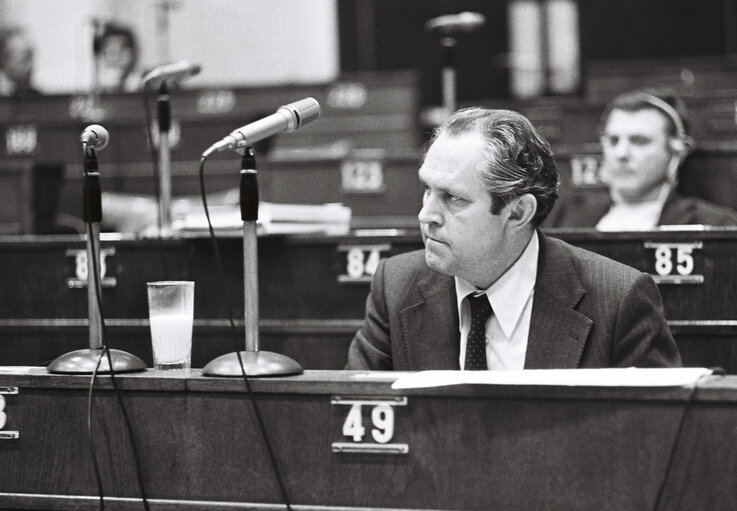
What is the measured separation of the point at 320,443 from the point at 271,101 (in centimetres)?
528

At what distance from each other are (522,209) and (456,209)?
14 cm

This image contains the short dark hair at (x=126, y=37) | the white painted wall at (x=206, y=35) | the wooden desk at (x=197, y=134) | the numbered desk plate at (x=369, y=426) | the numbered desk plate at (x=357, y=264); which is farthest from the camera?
the white painted wall at (x=206, y=35)

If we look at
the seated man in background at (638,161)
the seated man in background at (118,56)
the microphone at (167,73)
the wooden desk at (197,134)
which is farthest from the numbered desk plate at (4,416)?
the seated man in background at (118,56)

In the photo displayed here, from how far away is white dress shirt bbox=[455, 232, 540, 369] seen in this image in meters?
1.96

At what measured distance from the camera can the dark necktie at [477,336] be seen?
1927 millimetres

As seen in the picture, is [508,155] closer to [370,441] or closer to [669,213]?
[370,441]

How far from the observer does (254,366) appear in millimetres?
1582

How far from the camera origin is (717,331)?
2.52 m

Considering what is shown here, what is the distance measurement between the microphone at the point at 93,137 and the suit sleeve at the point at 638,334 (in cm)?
96

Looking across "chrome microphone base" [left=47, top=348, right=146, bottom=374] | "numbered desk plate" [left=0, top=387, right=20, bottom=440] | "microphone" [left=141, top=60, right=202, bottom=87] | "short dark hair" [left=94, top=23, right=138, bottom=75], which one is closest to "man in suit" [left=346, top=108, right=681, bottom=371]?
"chrome microphone base" [left=47, top=348, right=146, bottom=374]

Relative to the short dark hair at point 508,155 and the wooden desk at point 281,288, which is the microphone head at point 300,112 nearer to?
the short dark hair at point 508,155

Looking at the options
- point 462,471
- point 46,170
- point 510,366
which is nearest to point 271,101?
point 46,170

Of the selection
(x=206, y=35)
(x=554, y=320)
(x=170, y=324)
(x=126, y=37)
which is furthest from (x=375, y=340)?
(x=206, y=35)

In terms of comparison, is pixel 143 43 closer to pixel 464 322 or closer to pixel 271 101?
pixel 271 101
